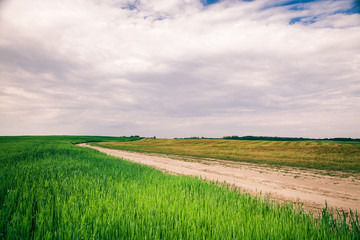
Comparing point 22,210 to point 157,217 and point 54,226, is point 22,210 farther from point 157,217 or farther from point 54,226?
point 157,217

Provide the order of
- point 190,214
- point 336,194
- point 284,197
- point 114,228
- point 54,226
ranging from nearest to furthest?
1. point 114,228
2. point 54,226
3. point 190,214
4. point 284,197
5. point 336,194

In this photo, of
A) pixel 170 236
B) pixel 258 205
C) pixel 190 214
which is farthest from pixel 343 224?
pixel 170 236

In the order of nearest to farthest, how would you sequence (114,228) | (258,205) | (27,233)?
(27,233), (114,228), (258,205)

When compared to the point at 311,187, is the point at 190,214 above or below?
above

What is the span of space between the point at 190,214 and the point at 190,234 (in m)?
0.69

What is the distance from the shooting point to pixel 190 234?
2701 mm

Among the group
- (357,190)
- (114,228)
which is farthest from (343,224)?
(357,190)

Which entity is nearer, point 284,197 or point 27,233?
point 27,233

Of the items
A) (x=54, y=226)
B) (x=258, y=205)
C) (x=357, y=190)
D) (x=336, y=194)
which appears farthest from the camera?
(x=357, y=190)

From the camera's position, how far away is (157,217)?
3201 millimetres

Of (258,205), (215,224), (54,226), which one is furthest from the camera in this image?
(258,205)

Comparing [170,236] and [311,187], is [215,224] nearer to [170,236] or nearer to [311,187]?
[170,236]

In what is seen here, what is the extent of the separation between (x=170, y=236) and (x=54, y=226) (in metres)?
2.00

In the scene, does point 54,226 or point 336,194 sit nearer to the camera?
point 54,226
